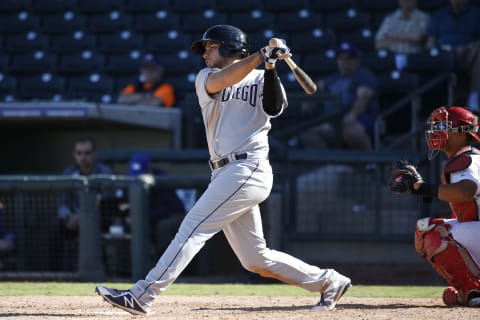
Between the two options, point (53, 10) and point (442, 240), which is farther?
point (53, 10)

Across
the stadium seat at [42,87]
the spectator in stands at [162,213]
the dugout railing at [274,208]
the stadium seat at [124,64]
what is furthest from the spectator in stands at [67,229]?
the stadium seat at [124,64]

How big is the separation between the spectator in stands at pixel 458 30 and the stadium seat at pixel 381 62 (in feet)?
1.48

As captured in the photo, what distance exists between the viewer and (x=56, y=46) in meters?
12.3

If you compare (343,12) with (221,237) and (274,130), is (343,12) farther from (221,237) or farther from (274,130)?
(221,237)

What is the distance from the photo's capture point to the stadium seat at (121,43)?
472 inches

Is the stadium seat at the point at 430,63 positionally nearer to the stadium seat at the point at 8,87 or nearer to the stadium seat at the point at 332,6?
the stadium seat at the point at 332,6

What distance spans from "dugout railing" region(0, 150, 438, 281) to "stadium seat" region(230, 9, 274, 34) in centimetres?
285

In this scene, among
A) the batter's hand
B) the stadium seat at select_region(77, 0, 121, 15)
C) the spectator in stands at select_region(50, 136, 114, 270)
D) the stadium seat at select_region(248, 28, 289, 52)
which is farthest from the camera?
the stadium seat at select_region(77, 0, 121, 15)

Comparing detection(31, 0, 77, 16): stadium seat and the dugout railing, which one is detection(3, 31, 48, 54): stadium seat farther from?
the dugout railing

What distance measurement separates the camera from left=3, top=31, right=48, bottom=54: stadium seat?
40.8 ft

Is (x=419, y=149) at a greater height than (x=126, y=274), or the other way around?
(x=419, y=149)

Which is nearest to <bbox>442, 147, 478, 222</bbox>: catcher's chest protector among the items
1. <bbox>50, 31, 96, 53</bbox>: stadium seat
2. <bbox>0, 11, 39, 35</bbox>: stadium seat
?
<bbox>50, 31, 96, 53</bbox>: stadium seat

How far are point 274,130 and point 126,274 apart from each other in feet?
8.28

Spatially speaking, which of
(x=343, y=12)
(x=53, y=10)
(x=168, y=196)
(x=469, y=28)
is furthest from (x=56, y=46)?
(x=469, y=28)
